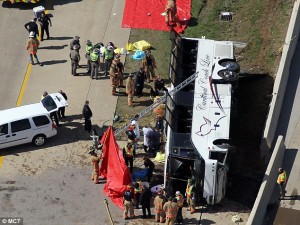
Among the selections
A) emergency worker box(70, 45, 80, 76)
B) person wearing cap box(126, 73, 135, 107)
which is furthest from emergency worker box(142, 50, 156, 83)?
emergency worker box(70, 45, 80, 76)

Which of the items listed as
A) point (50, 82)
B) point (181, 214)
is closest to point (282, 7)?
point (50, 82)

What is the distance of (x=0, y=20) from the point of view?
38.5 metres

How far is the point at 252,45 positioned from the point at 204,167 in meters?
10.7

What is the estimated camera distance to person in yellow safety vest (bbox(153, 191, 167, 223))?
2758cm

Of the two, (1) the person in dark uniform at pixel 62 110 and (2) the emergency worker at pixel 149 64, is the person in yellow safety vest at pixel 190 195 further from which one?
(2) the emergency worker at pixel 149 64

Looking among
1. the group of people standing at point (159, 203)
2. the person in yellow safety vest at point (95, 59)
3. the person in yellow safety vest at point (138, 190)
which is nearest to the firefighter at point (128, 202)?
the group of people standing at point (159, 203)

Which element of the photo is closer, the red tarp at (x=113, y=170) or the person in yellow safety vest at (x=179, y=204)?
the person in yellow safety vest at (x=179, y=204)

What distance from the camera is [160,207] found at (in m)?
27.7

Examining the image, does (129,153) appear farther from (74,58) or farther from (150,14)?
(150,14)

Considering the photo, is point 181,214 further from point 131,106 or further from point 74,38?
point 74,38

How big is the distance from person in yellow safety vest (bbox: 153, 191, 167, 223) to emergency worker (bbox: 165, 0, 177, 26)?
11.0m

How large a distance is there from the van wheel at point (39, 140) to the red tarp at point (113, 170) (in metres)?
2.43

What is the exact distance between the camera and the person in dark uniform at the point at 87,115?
103 feet

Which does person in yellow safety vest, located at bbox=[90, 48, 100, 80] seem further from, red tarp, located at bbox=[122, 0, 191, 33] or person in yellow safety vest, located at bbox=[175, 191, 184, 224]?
person in yellow safety vest, located at bbox=[175, 191, 184, 224]
